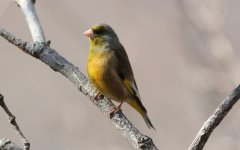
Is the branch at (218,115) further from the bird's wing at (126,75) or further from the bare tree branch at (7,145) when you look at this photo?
the bird's wing at (126,75)

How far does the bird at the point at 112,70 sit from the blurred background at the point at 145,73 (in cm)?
10

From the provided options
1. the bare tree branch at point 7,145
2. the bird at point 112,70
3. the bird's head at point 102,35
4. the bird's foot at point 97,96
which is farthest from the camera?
the bird's head at point 102,35

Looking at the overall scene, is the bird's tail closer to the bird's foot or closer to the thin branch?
the bird's foot

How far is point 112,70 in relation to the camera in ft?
13.0

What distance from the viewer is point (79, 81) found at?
3363 mm

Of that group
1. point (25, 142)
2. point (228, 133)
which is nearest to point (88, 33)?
point (228, 133)

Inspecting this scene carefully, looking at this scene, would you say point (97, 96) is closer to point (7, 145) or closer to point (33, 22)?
point (33, 22)

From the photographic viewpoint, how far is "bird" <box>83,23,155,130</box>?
12.9ft

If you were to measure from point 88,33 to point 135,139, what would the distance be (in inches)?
54.8

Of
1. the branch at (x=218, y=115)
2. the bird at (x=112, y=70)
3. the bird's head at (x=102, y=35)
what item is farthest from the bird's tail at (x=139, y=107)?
the branch at (x=218, y=115)

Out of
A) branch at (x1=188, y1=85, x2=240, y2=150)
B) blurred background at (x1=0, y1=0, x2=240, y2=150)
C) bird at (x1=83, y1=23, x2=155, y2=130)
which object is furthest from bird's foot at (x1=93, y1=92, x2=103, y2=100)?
branch at (x1=188, y1=85, x2=240, y2=150)

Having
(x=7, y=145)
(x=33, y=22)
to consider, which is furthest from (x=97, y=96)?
(x=7, y=145)

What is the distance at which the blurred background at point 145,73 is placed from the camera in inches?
139

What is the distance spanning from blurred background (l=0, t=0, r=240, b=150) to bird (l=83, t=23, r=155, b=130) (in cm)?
10
